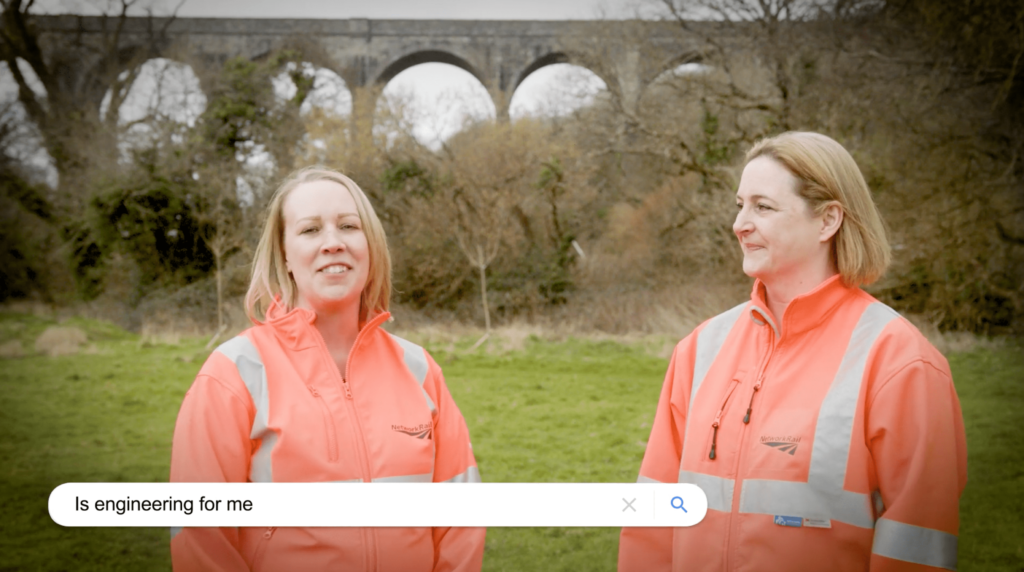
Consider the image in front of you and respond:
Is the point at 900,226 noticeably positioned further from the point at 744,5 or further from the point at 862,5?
the point at 744,5

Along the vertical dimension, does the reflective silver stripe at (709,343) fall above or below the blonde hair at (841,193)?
below

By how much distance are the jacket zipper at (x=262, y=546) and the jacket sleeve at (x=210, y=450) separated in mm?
59

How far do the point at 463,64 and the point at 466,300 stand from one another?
20.7ft

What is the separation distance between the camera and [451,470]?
158 centimetres

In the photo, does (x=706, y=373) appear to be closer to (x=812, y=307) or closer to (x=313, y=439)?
(x=812, y=307)

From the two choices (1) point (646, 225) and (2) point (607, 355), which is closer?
(2) point (607, 355)

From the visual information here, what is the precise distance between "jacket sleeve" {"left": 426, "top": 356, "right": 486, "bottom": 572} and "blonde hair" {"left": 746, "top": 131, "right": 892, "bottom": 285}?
886mm

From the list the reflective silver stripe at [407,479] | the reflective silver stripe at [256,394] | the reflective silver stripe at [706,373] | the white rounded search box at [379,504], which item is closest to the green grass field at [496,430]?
the white rounded search box at [379,504]

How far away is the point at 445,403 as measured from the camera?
63.7 inches

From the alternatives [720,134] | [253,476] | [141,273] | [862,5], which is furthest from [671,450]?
[141,273]

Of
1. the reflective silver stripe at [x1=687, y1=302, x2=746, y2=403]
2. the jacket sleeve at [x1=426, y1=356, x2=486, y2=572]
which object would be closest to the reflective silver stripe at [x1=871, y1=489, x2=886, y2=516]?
the reflective silver stripe at [x1=687, y1=302, x2=746, y2=403]

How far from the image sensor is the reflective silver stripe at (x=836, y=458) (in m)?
1.31

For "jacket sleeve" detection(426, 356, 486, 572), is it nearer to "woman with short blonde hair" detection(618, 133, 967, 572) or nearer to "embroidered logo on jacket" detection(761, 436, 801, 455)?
"woman with short blonde hair" detection(618, 133, 967, 572)

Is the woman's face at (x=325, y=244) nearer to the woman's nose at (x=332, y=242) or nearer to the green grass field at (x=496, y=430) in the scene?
the woman's nose at (x=332, y=242)
